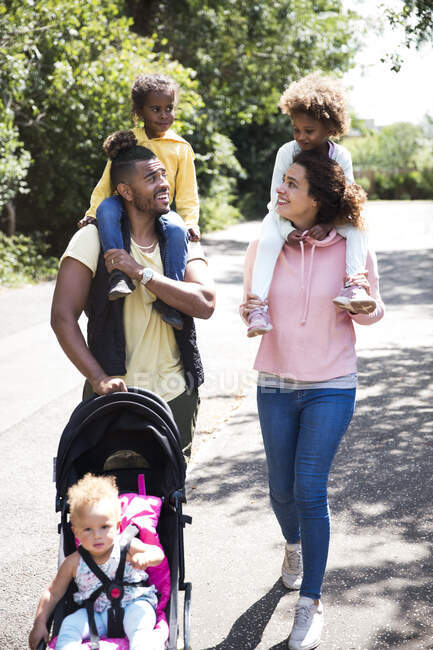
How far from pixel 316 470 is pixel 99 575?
3.60 ft

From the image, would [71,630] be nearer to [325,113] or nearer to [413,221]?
[325,113]

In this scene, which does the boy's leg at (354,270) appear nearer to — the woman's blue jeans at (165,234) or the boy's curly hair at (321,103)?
the woman's blue jeans at (165,234)

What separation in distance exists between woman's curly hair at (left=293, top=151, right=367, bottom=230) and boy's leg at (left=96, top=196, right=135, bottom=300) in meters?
0.85

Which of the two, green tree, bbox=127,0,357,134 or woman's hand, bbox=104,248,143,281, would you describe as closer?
woman's hand, bbox=104,248,143,281

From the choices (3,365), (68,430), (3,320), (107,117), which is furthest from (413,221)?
(68,430)

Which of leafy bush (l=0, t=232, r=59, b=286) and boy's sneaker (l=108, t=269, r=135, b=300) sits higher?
boy's sneaker (l=108, t=269, r=135, b=300)

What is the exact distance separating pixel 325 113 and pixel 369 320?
1608 mm

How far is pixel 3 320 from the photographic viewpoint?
1148 cm

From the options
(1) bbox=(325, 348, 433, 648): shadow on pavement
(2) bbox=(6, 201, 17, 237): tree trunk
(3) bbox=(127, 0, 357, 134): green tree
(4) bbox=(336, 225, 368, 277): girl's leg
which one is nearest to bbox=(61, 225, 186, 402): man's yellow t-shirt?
(4) bbox=(336, 225, 368, 277): girl's leg

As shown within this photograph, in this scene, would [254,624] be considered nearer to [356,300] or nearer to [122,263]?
[356,300]

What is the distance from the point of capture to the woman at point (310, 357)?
133 inches

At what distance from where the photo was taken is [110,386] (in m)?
3.00

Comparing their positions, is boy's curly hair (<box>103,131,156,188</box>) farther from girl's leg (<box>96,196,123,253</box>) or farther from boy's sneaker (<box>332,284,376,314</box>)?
boy's sneaker (<box>332,284,376,314</box>)

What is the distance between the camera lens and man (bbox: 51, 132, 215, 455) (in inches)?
124
